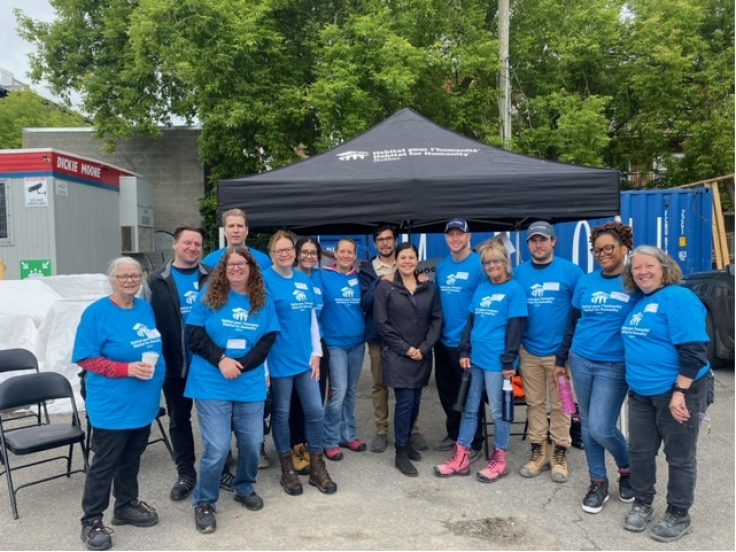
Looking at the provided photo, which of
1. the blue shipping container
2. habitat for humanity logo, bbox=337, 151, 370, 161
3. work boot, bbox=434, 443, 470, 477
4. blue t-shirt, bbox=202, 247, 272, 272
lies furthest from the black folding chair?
the blue shipping container

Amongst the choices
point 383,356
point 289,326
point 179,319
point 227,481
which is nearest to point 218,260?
point 179,319

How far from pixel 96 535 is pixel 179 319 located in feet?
4.25

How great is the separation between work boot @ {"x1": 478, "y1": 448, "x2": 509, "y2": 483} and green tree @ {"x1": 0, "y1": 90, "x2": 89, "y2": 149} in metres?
18.1

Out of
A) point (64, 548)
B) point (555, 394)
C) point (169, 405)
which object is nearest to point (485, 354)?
point (555, 394)

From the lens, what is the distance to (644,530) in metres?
3.32

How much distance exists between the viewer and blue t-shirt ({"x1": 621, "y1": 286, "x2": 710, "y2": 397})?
9.86 ft

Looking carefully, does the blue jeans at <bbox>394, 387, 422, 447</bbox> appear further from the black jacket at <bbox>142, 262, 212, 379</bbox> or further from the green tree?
the green tree

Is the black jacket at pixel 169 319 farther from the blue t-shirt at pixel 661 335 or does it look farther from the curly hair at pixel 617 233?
the blue t-shirt at pixel 661 335

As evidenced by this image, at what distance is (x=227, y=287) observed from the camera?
11.1ft

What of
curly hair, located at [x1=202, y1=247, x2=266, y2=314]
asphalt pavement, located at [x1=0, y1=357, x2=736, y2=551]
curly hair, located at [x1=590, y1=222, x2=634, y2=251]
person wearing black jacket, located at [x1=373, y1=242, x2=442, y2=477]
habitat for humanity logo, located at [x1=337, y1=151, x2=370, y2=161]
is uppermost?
habitat for humanity logo, located at [x1=337, y1=151, x2=370, y2=161]

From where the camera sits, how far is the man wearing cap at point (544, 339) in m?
4.05

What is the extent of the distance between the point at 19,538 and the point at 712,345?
12.9 ft

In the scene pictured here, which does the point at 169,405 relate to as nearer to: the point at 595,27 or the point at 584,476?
the point at 584,476

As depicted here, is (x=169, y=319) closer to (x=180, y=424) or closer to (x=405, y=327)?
(x=180, y=424)
